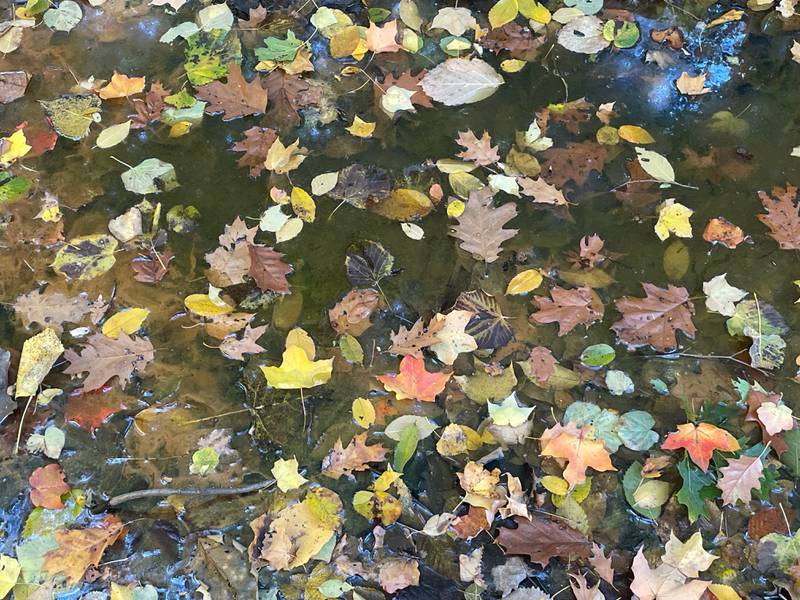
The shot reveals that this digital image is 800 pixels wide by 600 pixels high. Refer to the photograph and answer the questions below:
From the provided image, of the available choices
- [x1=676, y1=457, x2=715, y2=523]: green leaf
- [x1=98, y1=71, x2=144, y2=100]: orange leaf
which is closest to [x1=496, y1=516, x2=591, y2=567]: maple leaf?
[x1=676, y1=457, x2=715, y2=523]: green leaf

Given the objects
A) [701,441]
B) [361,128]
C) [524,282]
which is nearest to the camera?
[701,441]

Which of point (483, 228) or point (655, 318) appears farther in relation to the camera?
point (483, 228)

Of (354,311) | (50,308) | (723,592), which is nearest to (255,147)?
(354,311)

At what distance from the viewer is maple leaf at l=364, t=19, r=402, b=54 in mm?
3246

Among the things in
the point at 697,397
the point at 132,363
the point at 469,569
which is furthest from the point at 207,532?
the point at 697,397

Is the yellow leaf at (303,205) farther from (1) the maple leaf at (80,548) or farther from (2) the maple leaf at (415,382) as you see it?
(1) the maple leaf at (80,548)

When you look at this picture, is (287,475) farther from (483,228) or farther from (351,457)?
(483,228)

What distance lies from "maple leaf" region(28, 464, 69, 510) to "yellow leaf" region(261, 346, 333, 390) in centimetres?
82

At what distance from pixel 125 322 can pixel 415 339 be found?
118cm

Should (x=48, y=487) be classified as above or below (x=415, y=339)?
below

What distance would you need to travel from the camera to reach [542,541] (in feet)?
6.94

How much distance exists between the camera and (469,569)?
2109mm

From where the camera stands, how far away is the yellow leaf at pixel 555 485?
2197 mm

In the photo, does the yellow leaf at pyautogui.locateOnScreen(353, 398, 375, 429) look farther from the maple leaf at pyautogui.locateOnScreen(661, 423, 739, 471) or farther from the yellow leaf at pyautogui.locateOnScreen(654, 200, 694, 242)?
the yellow leaf at pyautogui.locateOnScreen(654, 200, 694, 242)
